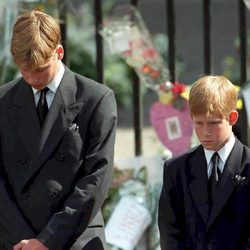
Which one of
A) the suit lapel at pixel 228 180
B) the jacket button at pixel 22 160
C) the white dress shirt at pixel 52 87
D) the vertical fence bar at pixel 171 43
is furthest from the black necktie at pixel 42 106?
the vertical fence bar at pixel 171 43

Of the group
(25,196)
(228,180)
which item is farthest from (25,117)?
(228,180)

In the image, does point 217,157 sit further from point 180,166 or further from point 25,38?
point 25,38

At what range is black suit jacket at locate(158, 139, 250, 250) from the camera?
4160mm

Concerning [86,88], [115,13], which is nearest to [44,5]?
[115,13]

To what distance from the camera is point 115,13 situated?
5918 millimetres

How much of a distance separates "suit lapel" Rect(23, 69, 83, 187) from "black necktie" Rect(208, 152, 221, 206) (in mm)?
567

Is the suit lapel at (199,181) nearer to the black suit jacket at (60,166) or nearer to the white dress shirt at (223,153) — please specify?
the white dress shirt at (223,153)

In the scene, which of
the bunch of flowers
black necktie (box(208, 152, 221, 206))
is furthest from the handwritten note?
black necktie (box(208, 152, 221, 206))

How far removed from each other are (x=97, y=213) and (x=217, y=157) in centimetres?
54

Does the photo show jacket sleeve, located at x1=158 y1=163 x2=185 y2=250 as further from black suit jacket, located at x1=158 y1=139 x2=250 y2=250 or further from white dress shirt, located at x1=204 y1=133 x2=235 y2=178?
white dress shirt, located at x1=204 y1=133 x2=235 y2=178

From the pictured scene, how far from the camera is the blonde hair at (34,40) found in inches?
162

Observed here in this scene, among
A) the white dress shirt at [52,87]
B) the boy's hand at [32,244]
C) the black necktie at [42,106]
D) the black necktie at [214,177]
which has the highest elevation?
the white dress shirt at [52,87]

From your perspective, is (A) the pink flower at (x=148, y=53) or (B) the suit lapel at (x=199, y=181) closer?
(B) the suit lapel at (x=199, y=181)

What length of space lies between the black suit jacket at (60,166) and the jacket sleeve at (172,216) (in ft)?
0.80
